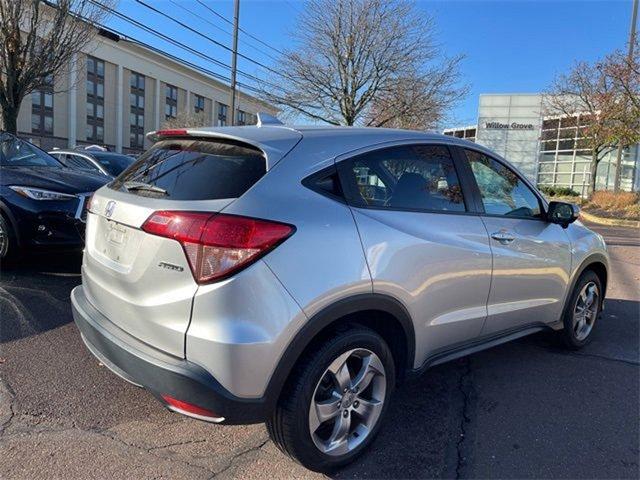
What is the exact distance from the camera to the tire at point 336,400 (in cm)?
236

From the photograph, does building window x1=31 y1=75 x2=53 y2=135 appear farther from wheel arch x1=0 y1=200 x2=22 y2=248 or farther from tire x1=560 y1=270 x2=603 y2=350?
tire x1=560 y1=270 x2=603 y2=350

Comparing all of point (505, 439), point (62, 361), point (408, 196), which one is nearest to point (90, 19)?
point (62, 361)

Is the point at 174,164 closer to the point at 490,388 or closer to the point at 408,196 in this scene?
the point at 408,196

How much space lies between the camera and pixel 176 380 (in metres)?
2.19

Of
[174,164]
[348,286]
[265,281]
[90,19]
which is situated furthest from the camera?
[90,19]

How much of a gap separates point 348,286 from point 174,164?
1.12m

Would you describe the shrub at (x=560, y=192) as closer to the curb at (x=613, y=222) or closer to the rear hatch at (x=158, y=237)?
the curb at (x=613, y=222)

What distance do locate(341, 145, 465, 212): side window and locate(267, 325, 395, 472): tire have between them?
0.73 metres

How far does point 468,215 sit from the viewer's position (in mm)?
3260

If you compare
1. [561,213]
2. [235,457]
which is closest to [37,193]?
[235,457]

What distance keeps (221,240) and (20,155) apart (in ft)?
17.1

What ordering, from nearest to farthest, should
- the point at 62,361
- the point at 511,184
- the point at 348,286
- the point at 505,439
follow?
the point at 348,286, the point at 505,439, the point at 62,361, the point at 511,184

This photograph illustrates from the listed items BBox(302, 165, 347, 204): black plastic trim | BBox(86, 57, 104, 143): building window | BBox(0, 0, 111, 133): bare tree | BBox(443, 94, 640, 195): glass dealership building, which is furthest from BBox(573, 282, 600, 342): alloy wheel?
BBox(86, 57, 104, 143): building window

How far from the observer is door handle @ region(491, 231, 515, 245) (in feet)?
11.0
